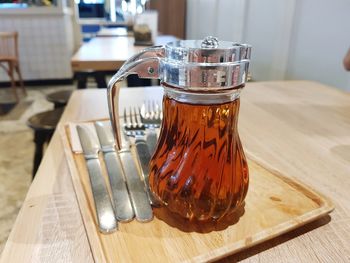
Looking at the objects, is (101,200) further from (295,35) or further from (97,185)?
(295,35)

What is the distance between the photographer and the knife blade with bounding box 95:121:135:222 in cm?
35

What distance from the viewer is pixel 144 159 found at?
1.55 ft

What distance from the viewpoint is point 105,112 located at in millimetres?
742

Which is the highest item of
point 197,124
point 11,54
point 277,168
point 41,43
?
point 197,124

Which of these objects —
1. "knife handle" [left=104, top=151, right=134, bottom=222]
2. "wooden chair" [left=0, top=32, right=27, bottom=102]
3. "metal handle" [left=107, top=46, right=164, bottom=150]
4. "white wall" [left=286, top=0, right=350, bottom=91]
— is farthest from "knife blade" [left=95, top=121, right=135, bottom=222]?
"wooden chair" [left=0, top=32, right=27, bottom=102]

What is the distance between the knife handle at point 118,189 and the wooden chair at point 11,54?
309 centimetres

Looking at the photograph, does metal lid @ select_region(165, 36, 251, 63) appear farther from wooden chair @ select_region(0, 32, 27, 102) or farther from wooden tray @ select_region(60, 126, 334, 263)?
wooden chair @ select_region(0, 32, 27, 102)

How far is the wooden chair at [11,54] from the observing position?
10.3ft

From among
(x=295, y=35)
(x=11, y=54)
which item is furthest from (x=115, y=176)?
(x=11, y=54)

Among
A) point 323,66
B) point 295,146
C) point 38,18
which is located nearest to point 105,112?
point 295,146

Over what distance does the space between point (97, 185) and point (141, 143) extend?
0.14 metres

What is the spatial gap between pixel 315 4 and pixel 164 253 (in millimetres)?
1669

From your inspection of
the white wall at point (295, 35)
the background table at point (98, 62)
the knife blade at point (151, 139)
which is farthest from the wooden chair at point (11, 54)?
the knife blade at point (151, 139)

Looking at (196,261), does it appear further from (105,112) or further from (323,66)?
(323,66)
